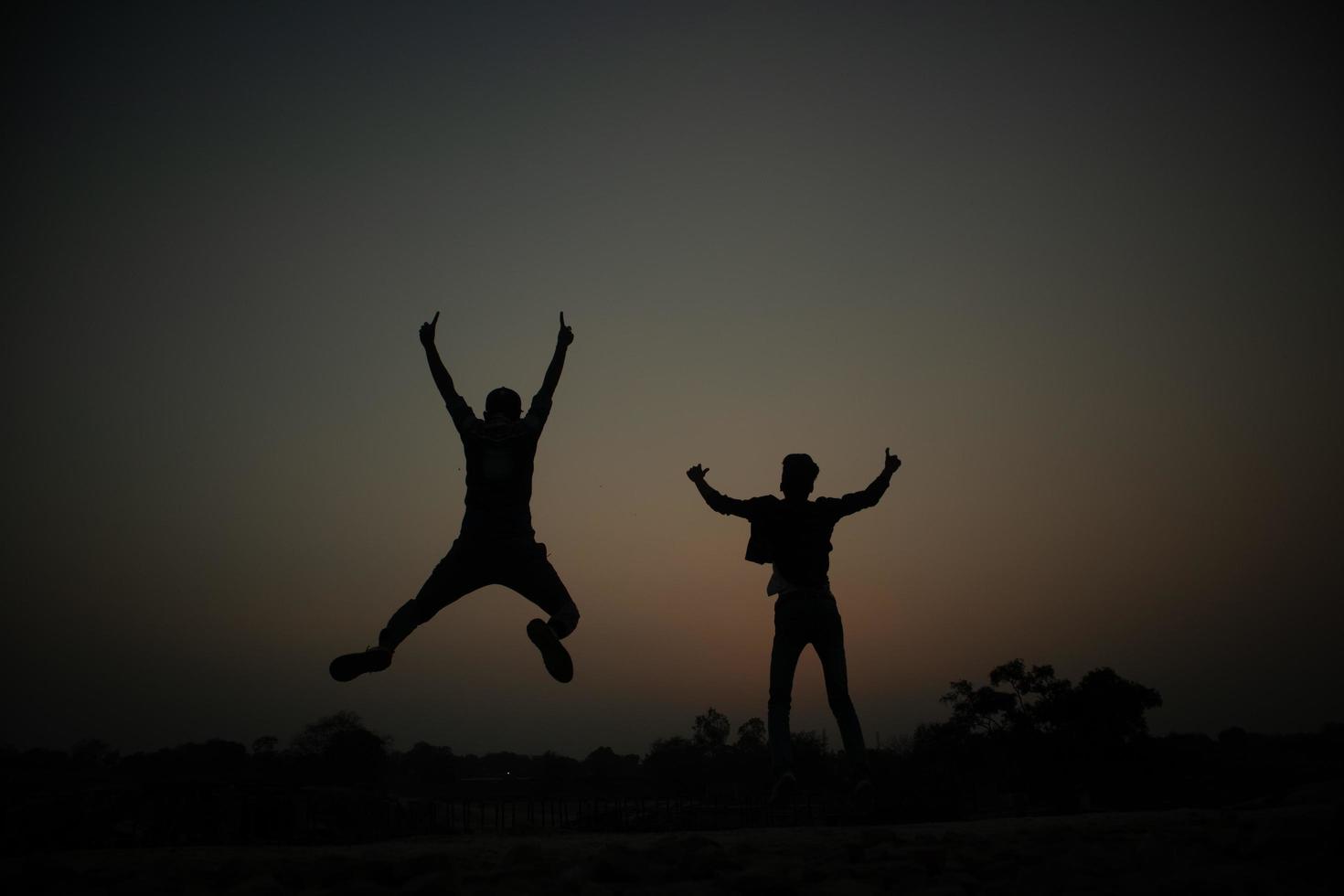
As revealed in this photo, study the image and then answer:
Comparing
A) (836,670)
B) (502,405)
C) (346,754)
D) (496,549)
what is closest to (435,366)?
(502,405)

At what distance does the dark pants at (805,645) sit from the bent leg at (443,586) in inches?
93.1

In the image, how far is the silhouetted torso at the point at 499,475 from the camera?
636 centimetres

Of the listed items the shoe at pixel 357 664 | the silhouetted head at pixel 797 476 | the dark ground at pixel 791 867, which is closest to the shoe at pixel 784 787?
the dark ground at pixel 791 867

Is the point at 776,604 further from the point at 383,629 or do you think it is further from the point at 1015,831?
the point at 383,629

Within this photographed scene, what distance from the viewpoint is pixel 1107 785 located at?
3575cm

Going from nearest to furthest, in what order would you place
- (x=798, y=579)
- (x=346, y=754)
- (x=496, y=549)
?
1. (x=496, y=549)
2. (x=798, y=579)
3. (x=346, y=754)

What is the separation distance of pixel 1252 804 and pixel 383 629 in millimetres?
6332

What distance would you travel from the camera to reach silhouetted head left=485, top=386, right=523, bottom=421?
6.73 metres

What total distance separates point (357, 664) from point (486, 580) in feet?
3.54

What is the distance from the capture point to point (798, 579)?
21.8 feet

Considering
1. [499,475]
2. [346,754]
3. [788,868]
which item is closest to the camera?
→ [788,868]

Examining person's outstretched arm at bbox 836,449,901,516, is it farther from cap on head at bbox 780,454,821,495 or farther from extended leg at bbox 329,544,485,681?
extended leg at bbox 329,544,485,681

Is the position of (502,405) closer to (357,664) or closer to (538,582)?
(538,582)

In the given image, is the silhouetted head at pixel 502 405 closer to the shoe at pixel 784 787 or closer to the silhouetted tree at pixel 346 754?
the shoe at pixel 784 787
